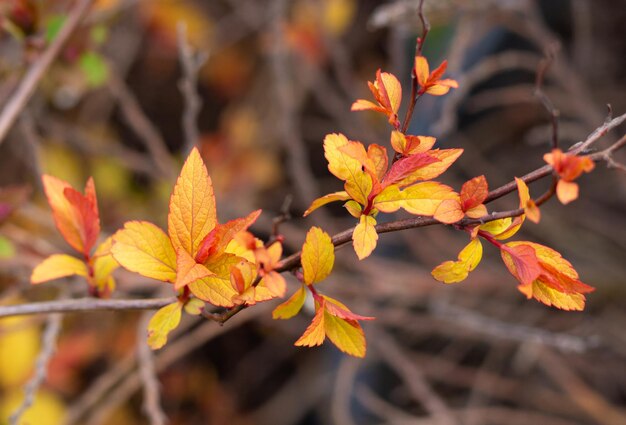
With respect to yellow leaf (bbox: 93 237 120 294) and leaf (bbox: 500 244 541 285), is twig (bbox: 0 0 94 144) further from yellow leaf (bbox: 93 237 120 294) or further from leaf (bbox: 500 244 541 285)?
leaf (bbox: 500 244 541 285)

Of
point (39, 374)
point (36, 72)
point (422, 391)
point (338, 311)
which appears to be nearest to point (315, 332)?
point (338, 311)

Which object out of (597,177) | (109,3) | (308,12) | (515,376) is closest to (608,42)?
(597,177)

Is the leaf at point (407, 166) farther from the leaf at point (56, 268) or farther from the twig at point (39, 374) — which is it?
the twig at point (39, 374)

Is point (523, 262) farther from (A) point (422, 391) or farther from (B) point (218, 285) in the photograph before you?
(A) point (422, 391)

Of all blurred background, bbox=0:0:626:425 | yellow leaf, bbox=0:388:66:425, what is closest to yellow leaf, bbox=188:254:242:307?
blurred background, bbox=0:0:626:425

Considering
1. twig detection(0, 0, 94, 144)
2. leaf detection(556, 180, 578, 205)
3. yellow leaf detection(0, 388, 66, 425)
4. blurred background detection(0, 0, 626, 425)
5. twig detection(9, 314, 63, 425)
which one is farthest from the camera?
yellow leaf detection(0, 388, 66, 425)
